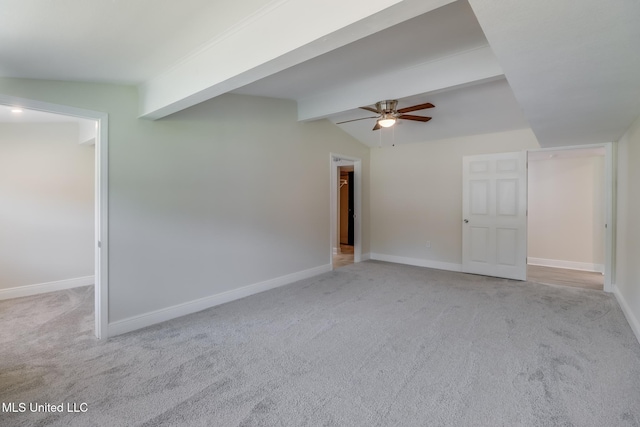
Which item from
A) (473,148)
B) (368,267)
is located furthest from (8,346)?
(473,148)

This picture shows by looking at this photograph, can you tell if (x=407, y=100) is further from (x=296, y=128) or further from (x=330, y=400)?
(x=330, y=400)

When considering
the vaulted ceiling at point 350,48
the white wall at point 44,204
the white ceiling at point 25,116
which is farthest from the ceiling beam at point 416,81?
the white wall at point 44,204

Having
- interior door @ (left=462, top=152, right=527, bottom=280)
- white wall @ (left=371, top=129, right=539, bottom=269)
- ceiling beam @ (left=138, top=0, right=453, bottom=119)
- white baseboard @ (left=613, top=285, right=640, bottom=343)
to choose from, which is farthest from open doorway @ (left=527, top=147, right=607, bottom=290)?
ceiling beam @ (left=138, top=0, right=453, bottom=119)

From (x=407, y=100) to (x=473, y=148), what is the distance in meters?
1.85

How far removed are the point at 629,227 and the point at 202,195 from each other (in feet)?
15.5

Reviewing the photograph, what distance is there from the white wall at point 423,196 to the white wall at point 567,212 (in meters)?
1.84

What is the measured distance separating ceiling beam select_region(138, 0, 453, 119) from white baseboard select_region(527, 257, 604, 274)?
21.0 ft

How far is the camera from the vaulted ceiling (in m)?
1.33

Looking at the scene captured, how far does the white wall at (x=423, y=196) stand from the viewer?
17.2 ft

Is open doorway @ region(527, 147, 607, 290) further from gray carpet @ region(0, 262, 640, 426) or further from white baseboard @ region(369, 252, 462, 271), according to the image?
gray carpet @ region(0, 262, 640, 426)

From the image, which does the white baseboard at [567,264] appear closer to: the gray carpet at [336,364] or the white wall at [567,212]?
the white wall at [567,212]

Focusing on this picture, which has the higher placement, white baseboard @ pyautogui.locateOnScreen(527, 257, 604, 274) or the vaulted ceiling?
the vaulted ceiling

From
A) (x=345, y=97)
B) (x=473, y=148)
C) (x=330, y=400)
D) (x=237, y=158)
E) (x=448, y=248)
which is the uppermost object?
(x=345, y=97)

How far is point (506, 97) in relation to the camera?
12.8 ft
